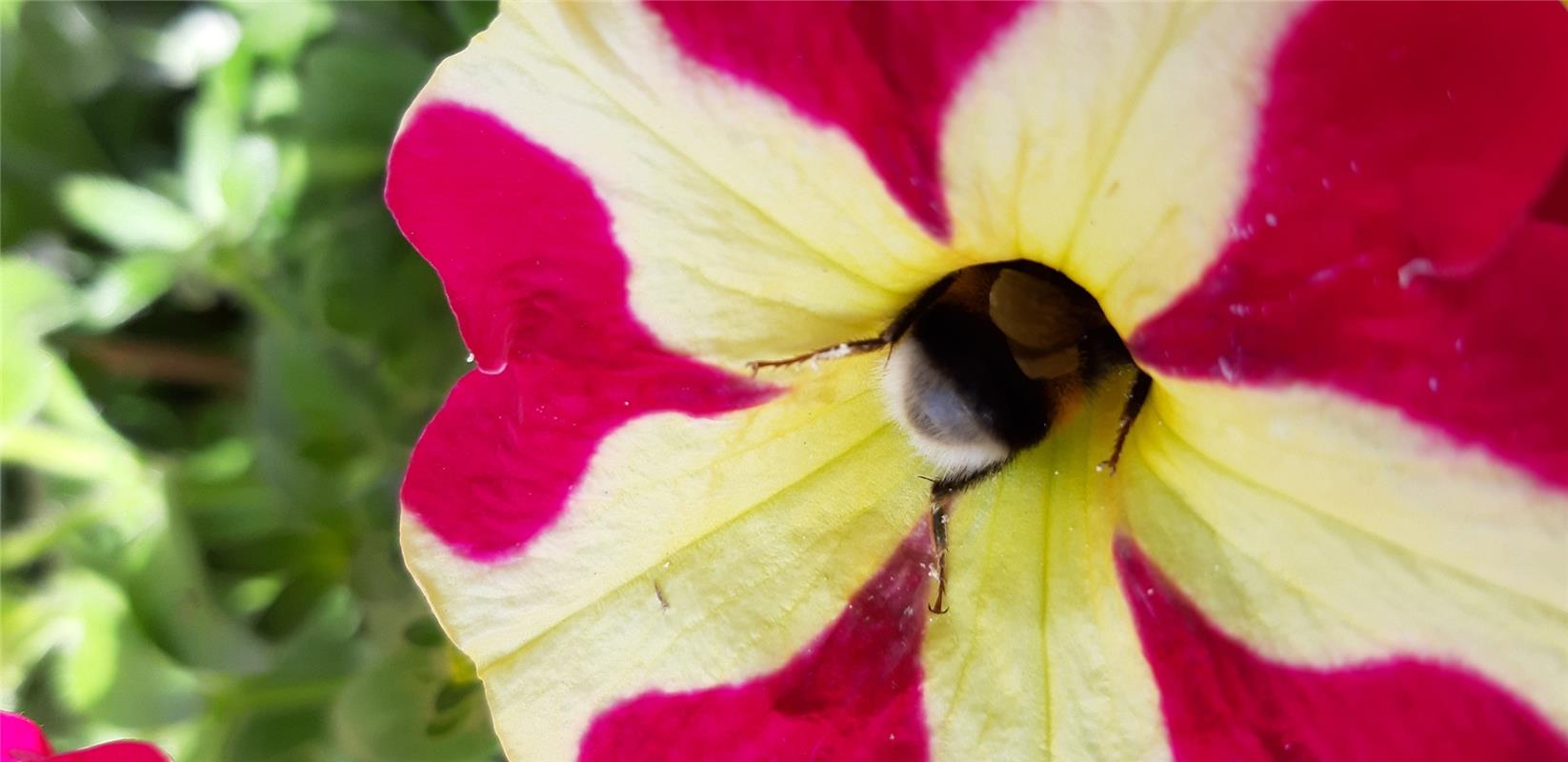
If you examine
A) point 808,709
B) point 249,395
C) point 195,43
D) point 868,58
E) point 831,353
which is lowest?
point 249,395

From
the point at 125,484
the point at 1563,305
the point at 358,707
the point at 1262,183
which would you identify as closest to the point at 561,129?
the point at 1262,183

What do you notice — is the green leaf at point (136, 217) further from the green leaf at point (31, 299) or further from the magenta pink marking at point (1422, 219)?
the magenta pink marking at point (1422, 219)

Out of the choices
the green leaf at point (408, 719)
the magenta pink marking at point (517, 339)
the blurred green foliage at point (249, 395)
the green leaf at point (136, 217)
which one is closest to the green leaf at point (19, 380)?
the blurred green foliage at point (249, 395)

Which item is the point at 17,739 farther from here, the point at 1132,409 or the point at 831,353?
the point at 1132,409

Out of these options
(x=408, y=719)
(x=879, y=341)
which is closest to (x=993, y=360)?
(x=879, y=341)

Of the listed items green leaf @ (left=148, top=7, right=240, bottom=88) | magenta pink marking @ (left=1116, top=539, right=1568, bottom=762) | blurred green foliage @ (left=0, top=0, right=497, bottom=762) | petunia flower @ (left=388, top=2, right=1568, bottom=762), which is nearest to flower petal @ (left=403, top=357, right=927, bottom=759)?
petunia flower @ (left=388, top=2, right=1568, bottom=762)

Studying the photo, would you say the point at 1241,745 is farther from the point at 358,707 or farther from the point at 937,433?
the point at 358,707
